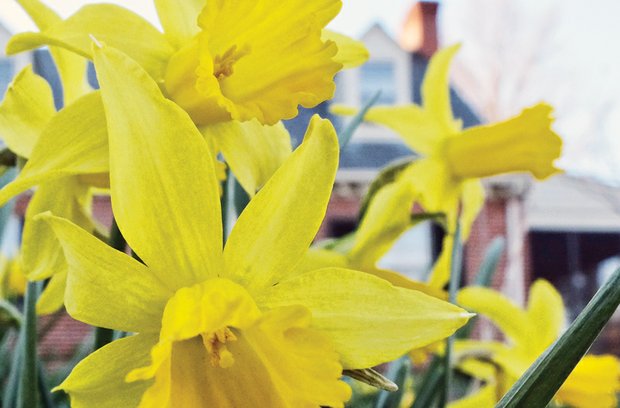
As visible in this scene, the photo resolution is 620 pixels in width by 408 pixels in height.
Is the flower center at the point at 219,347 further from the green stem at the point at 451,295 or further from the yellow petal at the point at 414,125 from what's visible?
the yellow petal at the point at 414,125

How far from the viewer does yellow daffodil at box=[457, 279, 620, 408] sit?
0.94 meters

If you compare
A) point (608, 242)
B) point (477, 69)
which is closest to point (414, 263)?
point (477, 69)

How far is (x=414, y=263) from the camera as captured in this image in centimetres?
825

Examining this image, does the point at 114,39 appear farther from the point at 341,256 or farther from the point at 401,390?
the point at 401,390

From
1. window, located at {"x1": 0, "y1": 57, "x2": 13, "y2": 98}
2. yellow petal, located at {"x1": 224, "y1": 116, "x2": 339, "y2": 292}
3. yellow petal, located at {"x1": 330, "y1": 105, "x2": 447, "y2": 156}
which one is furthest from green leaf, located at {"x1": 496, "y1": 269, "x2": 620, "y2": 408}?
window, located at {"x1": 0, "y1": 57, "x2": 13, "y2": 98}

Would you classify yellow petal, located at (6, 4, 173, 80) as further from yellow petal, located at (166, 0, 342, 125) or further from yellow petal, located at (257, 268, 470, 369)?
yellow petal, located at (257, 268, 470, 369)

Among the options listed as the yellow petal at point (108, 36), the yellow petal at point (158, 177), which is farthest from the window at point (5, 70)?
the yellow petal at point (158, 177)

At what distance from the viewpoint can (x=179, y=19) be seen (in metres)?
0.60

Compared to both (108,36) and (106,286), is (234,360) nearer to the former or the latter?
(106,286)

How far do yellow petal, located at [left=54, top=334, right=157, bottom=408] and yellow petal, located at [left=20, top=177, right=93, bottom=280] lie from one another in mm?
113

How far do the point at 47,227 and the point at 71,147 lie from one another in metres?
0.10

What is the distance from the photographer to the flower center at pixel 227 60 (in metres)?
0.54

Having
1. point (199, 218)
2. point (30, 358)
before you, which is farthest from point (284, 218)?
point (30, 358)

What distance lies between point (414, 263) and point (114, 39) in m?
7.85
